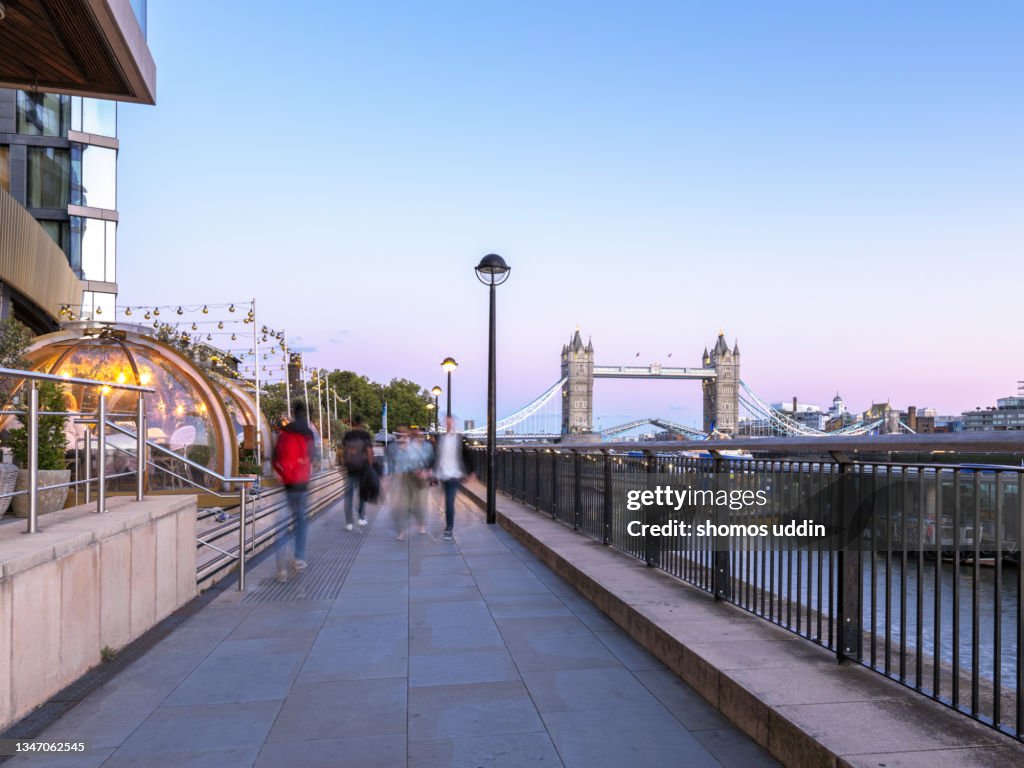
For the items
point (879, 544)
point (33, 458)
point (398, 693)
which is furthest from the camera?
point (33, 458)

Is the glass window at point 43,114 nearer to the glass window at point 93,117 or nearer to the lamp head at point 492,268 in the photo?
the glass window at point 93,117

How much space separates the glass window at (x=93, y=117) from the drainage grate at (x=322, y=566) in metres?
29.7

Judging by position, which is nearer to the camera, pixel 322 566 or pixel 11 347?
pixel 322 566

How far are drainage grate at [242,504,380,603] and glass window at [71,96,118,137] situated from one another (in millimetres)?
29663

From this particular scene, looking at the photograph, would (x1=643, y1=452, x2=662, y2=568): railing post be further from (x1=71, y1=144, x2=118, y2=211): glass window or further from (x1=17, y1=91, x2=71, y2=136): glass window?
(x1=71, y1=144, x2=118, y2=211): glass window

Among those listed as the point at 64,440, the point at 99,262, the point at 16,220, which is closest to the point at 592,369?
the point at 99,262

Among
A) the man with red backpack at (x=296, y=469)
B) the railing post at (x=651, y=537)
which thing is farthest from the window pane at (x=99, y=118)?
the railing post at (x=651, y=537)

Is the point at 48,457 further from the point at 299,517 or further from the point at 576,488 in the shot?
the point at 576,488

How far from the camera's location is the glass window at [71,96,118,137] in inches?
1441

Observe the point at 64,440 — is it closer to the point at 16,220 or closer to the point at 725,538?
the point at 725,538

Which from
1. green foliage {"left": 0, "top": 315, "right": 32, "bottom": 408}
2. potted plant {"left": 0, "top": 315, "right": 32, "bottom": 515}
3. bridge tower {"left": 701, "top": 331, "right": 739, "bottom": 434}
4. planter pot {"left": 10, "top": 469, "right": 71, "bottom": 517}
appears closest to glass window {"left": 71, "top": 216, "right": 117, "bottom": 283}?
potted plant {"left": 0, "top": 315, "right": 32, "bottom": 515}

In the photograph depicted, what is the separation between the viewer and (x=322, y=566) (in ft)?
32.5

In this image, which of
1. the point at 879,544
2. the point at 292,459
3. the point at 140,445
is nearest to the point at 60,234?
the point at 292,459

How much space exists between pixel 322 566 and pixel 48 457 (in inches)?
163
